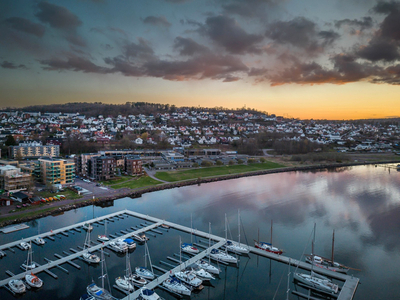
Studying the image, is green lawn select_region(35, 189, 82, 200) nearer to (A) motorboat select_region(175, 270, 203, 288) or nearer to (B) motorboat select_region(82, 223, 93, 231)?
(B) motorboat select_region(82, 223, 93, 231)

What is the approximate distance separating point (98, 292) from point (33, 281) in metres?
1.72

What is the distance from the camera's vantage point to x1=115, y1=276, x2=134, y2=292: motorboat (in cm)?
638

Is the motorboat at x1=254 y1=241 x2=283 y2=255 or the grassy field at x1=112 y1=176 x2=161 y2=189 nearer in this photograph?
the motorboat at x1=254 y1=241 x2=283 y2=255

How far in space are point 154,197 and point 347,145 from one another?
32.4 m

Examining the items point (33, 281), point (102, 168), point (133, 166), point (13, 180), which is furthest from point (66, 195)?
point (33, 281)

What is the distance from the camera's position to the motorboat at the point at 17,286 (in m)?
6.29

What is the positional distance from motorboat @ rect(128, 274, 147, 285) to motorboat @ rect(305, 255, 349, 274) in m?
4.44

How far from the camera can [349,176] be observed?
21250 mm

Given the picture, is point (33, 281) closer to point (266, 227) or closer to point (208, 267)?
point (208, 267)

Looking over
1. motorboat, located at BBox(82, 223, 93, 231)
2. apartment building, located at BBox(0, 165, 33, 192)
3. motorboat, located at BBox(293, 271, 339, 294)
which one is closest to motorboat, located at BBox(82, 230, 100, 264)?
motorboat, located at BBox(82, 223, 93, 231)

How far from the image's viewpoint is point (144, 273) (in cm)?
695

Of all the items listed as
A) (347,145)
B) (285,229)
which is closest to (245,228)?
(285,229)

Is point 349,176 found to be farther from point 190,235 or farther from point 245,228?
point 190,235

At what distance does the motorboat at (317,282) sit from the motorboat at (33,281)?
6.33 metres
